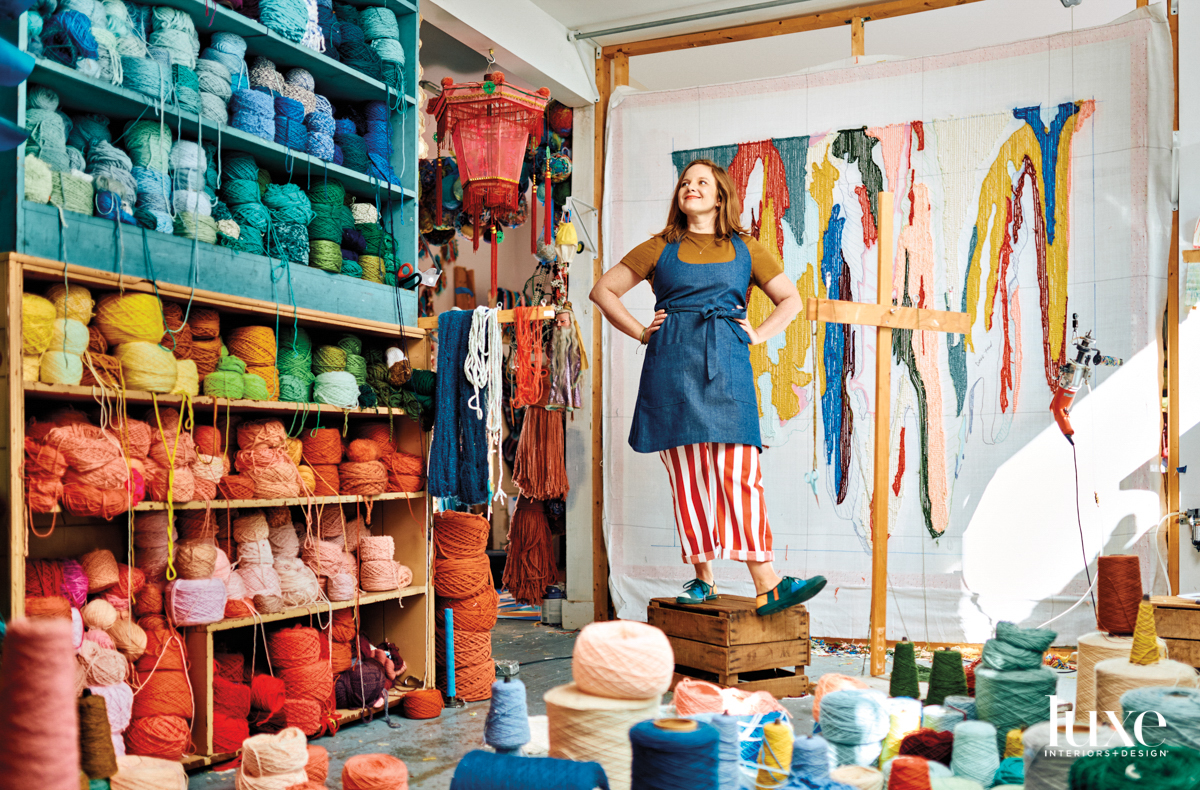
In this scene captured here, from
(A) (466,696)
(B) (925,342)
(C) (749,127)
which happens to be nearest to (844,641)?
(B) (925,342)

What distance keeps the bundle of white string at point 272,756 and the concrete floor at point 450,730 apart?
30cm

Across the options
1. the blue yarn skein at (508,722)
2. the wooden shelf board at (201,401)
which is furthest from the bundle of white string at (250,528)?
the blue yarn skein at (508,722)

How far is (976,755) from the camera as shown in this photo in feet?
6.54

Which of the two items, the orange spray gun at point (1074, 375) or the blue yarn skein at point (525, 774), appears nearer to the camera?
the blue yarn skein at point (525, 774)

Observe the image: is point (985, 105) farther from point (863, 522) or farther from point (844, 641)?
point (844, 641)

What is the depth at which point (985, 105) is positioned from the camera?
4.17 metres

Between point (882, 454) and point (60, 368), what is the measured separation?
2616 mm

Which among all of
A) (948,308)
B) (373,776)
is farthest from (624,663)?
(948,308)

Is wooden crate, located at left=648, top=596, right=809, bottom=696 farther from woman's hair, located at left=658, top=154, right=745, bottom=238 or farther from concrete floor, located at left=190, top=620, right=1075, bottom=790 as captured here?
woman's hair, located at left=658, top=154, right=745, bottom=238

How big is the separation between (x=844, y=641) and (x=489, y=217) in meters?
2.44

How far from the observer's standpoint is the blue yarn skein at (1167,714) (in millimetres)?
1600

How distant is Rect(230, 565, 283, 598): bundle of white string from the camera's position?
9.23 ft

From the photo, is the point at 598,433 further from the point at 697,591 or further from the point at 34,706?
the point at 34,706

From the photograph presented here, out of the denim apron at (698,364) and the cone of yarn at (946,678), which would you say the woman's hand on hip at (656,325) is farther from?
the cone of yarn at (946,678)
